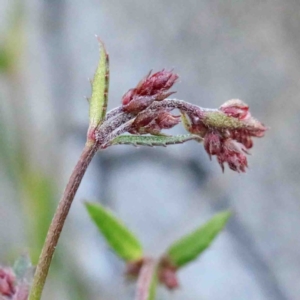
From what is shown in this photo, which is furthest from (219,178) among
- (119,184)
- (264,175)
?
(119,184)

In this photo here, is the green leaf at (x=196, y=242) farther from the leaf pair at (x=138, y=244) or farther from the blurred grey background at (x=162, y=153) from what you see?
the blurred grey background at (x=162, y=153)

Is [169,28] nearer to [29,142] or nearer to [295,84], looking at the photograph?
[295,84]

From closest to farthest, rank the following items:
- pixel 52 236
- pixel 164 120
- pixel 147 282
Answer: pixel 52 236
pixel 164 120
pixel 147 282

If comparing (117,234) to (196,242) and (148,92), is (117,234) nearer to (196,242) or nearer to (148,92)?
(196,242)

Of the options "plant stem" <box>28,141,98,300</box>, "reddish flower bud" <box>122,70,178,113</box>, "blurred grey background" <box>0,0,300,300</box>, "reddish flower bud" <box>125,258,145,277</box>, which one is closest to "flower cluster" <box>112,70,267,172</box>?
"reddish flower bud" <box>122,70,178,113</box>

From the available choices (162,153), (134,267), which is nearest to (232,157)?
(134,267)

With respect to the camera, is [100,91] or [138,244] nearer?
[100,91]

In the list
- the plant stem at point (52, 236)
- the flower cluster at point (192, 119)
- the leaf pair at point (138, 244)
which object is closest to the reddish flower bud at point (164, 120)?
the flower cluster at point (192, 119)
